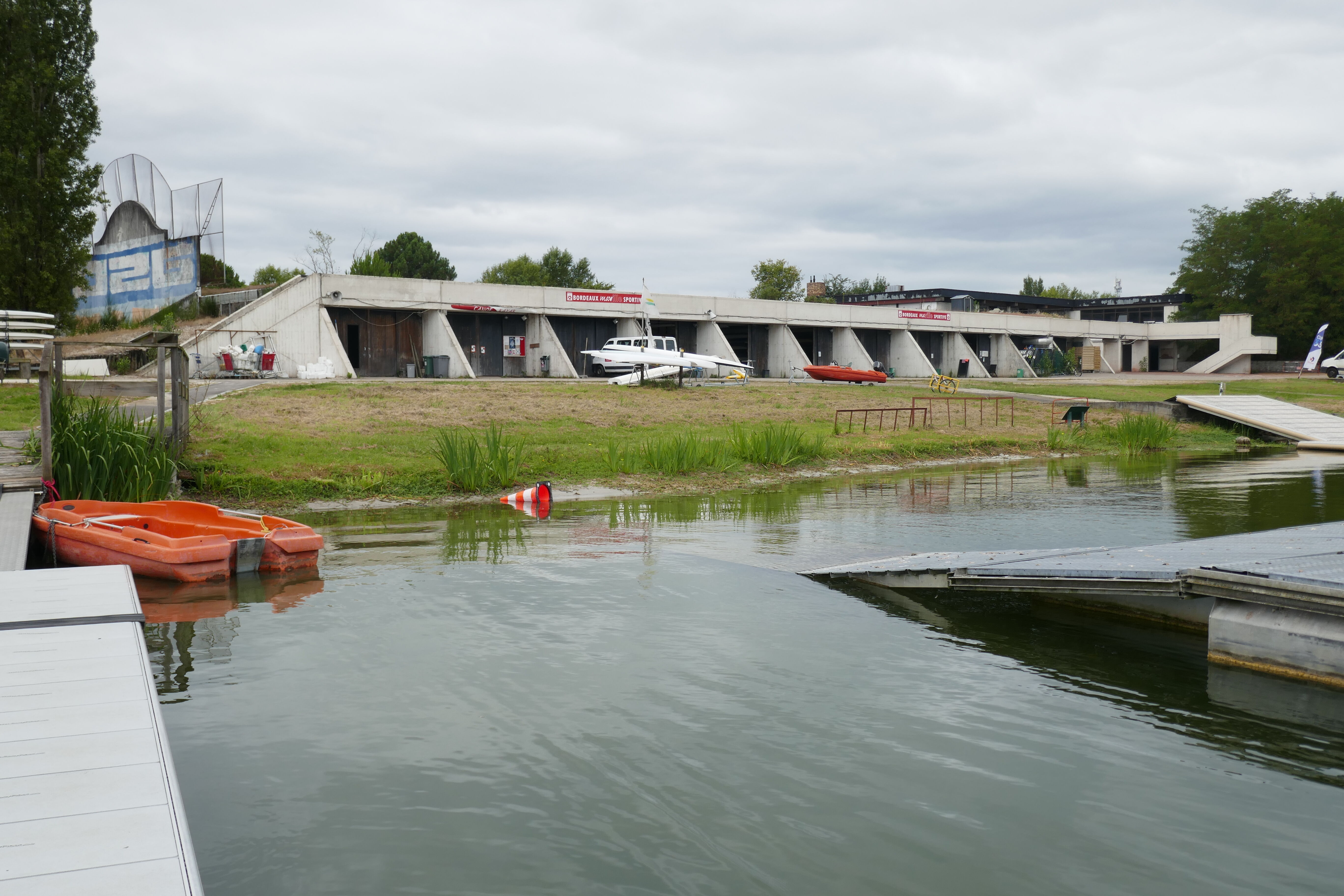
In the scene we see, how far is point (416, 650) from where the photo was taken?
306 inches

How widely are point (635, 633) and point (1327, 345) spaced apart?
256 feet

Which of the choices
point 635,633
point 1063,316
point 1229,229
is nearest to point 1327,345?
point 1229,229

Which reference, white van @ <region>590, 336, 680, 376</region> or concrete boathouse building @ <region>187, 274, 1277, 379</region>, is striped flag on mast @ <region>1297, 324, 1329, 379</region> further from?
white van @ <region>590, 336, 680, 376</region>

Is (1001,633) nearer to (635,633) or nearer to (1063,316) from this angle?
(635,633)

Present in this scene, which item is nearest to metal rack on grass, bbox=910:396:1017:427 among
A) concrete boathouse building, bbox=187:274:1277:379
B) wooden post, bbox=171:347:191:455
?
concrete boathouse building, bbox=187:274:1277:379

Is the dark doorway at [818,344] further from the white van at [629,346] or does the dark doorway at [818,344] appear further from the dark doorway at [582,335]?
the white van at [629,346]

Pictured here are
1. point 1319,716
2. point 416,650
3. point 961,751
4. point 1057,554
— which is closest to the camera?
point 961,751

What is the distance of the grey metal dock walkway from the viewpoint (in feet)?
11.2

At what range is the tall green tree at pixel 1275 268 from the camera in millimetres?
70188

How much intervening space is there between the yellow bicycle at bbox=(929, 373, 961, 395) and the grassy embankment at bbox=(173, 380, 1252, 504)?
4.85 metres

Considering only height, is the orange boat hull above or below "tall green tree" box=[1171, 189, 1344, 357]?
below

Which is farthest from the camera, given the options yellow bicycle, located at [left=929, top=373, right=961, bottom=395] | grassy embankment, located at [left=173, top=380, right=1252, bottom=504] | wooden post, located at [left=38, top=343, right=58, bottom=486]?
yellow bicycle, located at [left=929, top=373, right=961, bottom=395]

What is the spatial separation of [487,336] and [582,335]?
493cm

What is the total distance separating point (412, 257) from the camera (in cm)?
8231
